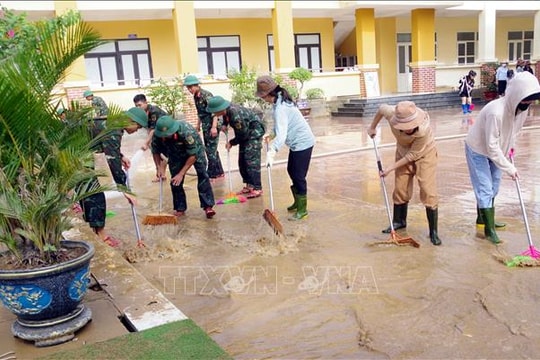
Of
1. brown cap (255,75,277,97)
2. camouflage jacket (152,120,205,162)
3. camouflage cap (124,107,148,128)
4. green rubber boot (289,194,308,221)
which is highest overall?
brown cap (255,75,277,97)

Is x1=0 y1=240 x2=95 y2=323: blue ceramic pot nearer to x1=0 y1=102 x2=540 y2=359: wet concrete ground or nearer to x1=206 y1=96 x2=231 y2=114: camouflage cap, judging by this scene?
x1=0 y1=102 x2=540 y2=359: wet concrete ground

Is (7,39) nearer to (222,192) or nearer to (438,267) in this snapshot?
(222,192)

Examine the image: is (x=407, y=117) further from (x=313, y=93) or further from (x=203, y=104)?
(x=313, y=93)

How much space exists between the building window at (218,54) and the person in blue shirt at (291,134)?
14.5 meters

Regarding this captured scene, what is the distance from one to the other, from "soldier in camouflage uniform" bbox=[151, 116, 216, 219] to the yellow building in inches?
426

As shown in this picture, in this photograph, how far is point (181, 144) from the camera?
5965 mm

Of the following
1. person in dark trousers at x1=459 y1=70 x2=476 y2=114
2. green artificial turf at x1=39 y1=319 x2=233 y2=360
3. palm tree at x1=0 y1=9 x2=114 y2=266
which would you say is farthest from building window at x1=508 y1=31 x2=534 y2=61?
green artificial turf at x1=39 y1=319 x2=233 y2=360

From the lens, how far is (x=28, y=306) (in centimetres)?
296

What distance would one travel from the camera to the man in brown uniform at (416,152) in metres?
4.70

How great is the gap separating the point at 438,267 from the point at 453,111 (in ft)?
51.4

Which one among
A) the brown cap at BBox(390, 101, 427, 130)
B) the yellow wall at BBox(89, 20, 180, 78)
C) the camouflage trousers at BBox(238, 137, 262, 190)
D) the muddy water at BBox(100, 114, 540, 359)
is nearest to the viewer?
the muddy water at BBox(100, 114, 540, 359)

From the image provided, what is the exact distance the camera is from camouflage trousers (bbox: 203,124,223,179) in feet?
26.2

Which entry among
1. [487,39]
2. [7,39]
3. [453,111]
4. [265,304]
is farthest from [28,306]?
[487,39]

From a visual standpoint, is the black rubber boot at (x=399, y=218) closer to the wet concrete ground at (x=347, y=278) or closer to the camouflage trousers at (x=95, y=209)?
Answer: the wet concrete ground at (x=347, y=278)
